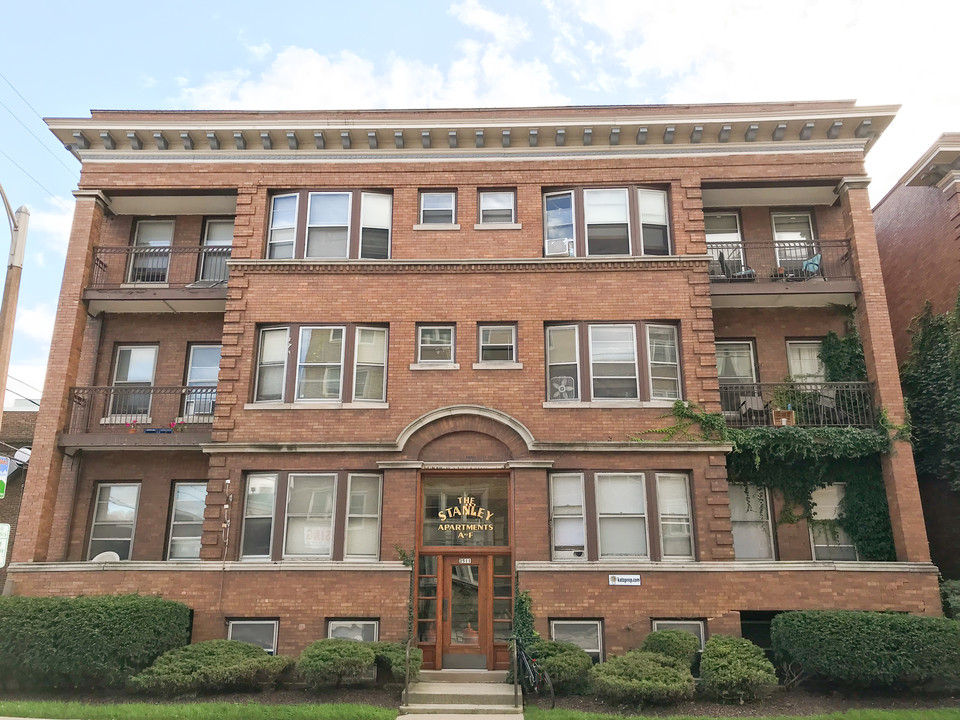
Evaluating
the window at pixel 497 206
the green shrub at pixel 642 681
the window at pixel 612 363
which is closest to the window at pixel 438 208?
the window at pixel 497 206

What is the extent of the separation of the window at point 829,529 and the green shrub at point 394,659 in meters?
9.35

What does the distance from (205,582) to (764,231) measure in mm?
15710

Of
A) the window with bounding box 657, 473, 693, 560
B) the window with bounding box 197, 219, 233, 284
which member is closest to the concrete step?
the window with bounding box 657, 473, 693, 560

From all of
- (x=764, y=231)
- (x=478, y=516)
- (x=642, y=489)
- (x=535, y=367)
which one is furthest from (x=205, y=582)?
(x=764, y=231)

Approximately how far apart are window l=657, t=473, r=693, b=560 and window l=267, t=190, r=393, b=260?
8317 millimetres

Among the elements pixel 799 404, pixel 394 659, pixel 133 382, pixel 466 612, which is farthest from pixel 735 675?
pixel 133 382

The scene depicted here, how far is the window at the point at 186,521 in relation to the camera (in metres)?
17.6

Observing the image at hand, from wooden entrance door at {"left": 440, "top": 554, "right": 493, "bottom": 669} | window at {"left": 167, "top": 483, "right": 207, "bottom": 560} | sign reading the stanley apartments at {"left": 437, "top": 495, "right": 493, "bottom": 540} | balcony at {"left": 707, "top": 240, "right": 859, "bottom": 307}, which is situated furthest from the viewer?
balcony at {"left": 707, "top": 240, "right": 859, "bottom": 307}

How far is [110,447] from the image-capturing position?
17.3m

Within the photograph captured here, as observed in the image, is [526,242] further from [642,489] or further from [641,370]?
[642,489]

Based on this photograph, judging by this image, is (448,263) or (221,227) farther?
(221,227)

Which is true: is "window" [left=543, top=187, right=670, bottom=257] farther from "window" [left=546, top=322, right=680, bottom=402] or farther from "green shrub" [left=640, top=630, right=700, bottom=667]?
"green shrub" [left=640, top=630, right=700, bottom=667]

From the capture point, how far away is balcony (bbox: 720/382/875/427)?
17297 mm

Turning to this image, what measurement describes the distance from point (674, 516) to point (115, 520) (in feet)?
42.3
